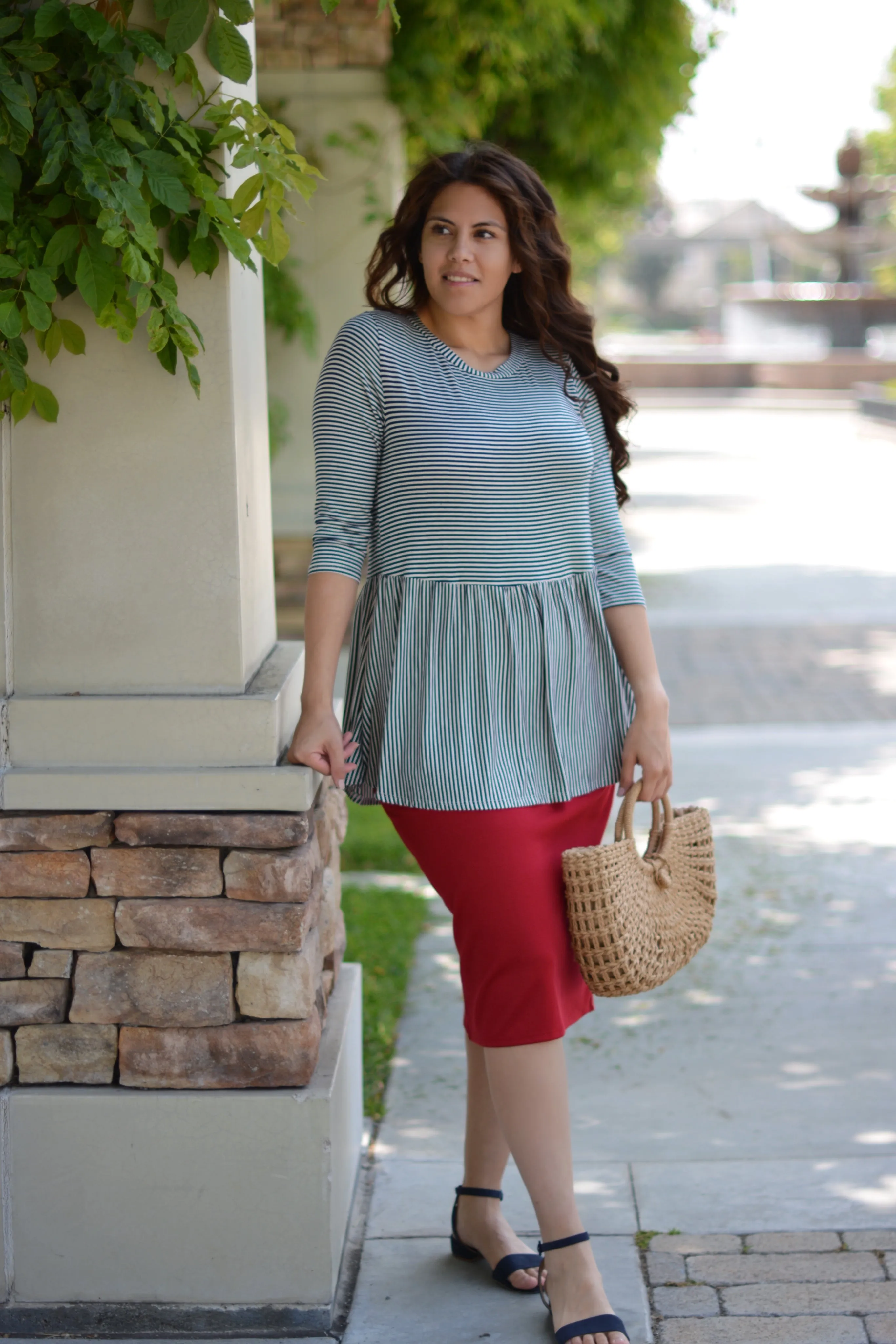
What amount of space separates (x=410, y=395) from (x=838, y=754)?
15.2ft

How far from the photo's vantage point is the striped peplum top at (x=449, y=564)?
7.69ft

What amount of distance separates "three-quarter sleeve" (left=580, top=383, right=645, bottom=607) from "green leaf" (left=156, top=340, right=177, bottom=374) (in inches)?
28.3

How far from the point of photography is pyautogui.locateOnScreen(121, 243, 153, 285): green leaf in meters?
2.09

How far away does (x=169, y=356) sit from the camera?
2254 millimetres

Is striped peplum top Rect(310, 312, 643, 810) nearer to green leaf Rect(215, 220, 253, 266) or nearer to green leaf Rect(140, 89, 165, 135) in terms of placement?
green leaf Rect(215, 220, 253, 266)

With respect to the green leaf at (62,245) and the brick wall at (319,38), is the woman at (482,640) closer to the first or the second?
the green leaf at (62,245)

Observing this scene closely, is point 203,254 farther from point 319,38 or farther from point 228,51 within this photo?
point 319,38

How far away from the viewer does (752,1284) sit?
102 inches

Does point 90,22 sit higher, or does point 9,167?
point 90,22

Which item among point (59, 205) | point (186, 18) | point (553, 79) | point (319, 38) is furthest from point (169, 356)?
point (553, 79)

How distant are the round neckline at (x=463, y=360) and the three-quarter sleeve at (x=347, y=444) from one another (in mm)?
108

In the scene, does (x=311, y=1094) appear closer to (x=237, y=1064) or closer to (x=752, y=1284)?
(x=237, y=1064)

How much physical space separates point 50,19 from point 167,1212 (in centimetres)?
183

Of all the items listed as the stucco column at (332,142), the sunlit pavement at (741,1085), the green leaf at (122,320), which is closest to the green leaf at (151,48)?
the green leaf at (122,320)
